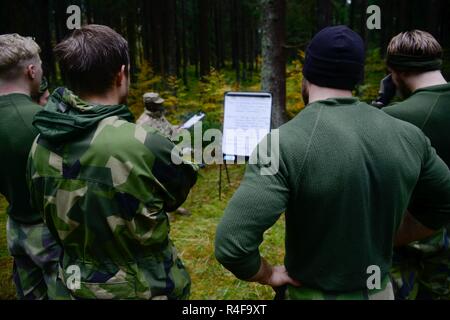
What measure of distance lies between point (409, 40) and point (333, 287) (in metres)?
1.74

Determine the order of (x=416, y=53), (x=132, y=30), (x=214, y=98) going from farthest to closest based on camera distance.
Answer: (x=132, y=30) → (x=214, y=98) → (x=416, y=53)

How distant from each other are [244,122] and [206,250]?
6.59ft

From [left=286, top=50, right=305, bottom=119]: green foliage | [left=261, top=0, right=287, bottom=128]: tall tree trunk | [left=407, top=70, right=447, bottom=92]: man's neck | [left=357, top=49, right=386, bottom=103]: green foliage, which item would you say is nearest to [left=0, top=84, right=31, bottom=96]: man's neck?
[left=407, top=70, right=447, bottom=92]: man's neck

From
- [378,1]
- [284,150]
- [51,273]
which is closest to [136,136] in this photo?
[284,150]

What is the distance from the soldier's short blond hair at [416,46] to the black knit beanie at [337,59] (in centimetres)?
102

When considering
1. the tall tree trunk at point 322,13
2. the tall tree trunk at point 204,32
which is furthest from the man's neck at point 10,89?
the tall tree trunk at point 204,32

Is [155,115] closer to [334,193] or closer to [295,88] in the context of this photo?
[334,193]

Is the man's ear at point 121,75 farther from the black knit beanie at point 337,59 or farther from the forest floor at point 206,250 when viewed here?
the forest floor at point 206,250

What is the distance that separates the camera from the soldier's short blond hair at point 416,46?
247cm

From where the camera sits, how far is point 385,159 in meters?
1.59

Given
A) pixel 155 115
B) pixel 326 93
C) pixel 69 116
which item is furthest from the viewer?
pixel 155 115

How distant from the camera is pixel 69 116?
1.82m

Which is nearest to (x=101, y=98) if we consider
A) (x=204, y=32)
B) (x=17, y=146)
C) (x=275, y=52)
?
(x=17, y=146)

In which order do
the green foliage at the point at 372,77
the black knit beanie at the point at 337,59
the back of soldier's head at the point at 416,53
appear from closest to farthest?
the black knit beanie at the point at 337,59 < the back of soldier's head at the point at 416,53 < the green foliage at the point at 372,77
